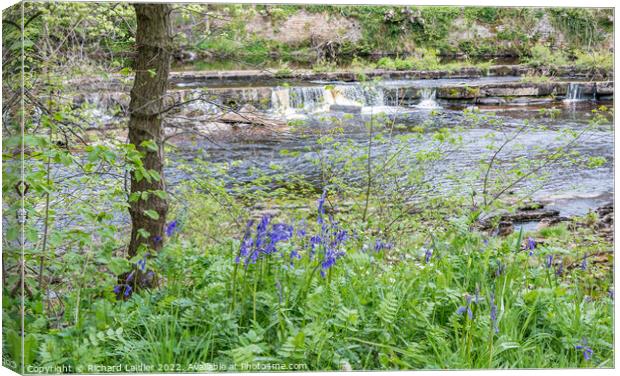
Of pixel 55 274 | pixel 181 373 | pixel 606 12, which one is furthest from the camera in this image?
pixel 606 12

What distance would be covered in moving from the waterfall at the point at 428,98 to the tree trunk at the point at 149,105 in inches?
53.5

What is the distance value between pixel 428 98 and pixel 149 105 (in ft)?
4.87

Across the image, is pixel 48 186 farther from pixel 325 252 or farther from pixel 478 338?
pixel 478 338

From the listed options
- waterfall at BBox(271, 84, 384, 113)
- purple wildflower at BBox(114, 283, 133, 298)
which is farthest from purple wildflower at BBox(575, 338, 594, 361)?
purple wildflower at BBox(114, 283, 133, 298)

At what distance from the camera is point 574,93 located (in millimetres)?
4332

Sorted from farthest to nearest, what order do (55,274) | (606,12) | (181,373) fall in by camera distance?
(606,12) → (55,274) → (181,373)

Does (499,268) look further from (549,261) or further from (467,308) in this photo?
(467,308)

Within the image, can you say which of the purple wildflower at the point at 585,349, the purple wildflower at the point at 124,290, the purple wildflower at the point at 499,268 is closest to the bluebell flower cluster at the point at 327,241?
the purple wildflower at the point at 499,268

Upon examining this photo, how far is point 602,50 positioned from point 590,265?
1.16m

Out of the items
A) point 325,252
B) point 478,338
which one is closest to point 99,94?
point 325,252

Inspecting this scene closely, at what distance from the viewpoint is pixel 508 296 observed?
395 cm

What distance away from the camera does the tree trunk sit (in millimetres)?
4137

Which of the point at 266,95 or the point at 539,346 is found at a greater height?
the point at 266,95

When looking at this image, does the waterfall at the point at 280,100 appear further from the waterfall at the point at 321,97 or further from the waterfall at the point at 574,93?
the waterfall at the point at 574,93
